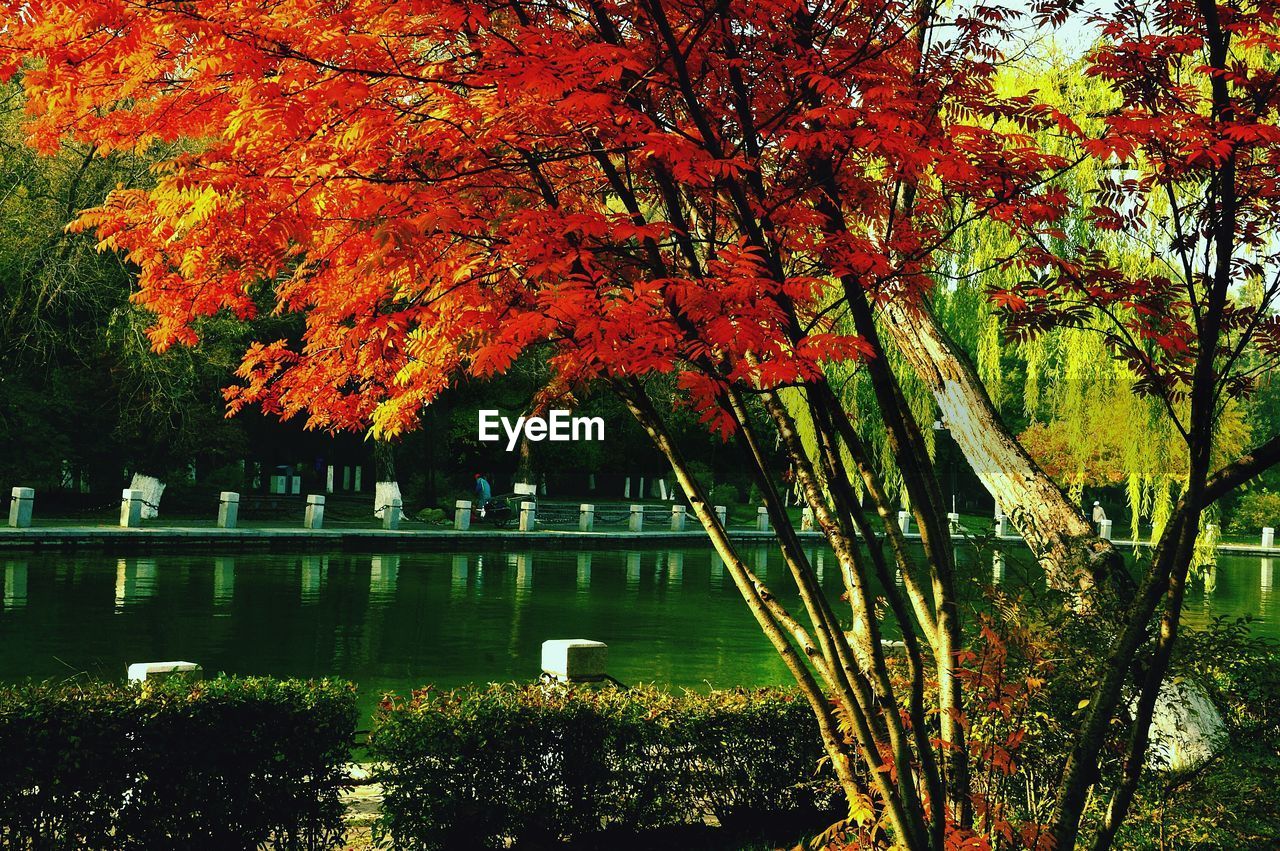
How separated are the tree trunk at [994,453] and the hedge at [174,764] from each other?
15.0 ft

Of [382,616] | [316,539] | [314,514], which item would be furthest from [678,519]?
[382,616]

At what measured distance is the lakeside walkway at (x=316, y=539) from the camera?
22.8m

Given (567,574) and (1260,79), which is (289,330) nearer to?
(567,574)

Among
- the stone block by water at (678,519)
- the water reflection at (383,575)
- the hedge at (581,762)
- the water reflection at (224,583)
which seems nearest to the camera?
the hedge at (581,762)

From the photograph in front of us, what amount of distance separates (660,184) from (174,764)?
356 centimetres

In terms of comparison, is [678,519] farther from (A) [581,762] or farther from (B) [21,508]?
(A) [581,762]

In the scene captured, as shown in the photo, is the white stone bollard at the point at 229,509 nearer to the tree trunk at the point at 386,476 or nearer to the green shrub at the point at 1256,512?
the tree trunk at the point at 386,476

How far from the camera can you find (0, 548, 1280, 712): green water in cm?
1280

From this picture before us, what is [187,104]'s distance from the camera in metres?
4.77

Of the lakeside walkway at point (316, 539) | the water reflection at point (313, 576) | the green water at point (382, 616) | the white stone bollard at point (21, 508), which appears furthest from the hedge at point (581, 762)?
the white stone bollard at point (21, 508)

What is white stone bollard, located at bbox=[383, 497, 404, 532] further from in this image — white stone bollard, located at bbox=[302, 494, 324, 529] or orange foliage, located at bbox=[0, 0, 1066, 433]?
orange foliage, located at bbox=[0, 0, 1066, 433]

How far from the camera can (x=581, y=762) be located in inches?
242

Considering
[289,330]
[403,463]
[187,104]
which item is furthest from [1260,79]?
[403,463]

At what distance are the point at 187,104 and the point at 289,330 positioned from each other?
2869 cm
